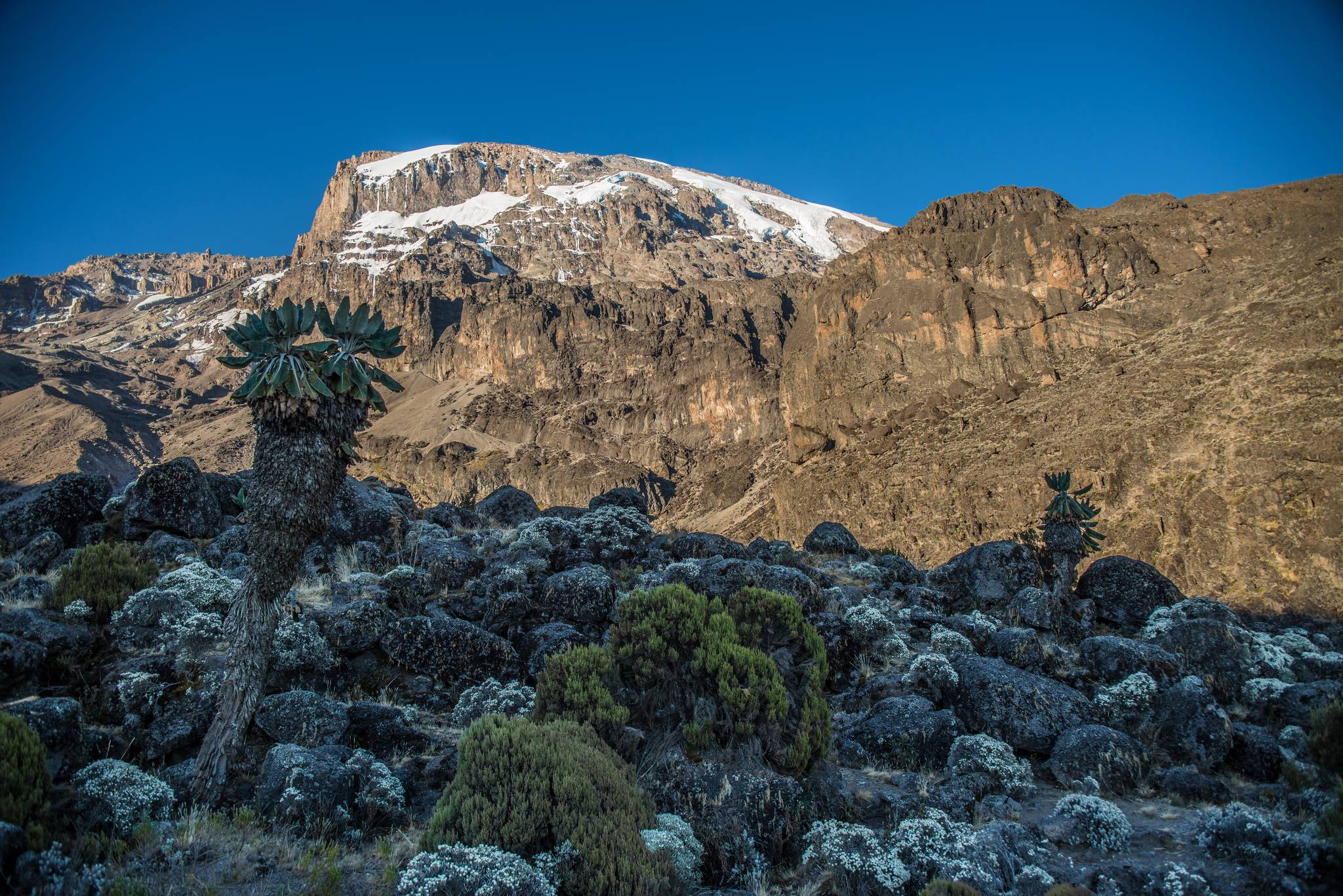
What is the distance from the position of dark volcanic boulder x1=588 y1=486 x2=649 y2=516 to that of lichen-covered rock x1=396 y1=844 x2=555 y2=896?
1393 centimetres

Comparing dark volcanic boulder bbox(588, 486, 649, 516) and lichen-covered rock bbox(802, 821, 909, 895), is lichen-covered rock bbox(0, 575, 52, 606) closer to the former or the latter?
lichen-covered rock bbox(802, 821, 909, 895)

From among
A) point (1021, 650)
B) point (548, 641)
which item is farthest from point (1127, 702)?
point (548, 641)

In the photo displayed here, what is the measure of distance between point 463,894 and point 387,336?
19.8ft

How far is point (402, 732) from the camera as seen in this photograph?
A: 306 inches

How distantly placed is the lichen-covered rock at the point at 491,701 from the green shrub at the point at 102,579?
17.0 feet

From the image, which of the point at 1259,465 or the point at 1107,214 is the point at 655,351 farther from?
the point at 1259,465

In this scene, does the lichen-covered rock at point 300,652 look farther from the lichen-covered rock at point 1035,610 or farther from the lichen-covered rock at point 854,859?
the lichen-covered rock at point 1035,610

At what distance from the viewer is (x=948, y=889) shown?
185 inches

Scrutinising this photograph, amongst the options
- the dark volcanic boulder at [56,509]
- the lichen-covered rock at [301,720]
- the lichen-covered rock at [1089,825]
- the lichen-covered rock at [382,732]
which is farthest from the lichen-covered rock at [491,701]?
the dark volcanic boulder at [56,509]

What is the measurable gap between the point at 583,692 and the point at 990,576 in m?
12.1

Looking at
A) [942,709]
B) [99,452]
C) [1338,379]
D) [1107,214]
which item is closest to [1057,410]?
[1338,379]

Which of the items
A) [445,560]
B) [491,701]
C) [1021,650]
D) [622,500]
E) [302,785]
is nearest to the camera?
[302,785]

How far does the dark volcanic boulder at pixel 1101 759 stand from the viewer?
7414mm

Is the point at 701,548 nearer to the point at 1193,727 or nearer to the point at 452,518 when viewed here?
the point at 452,518
